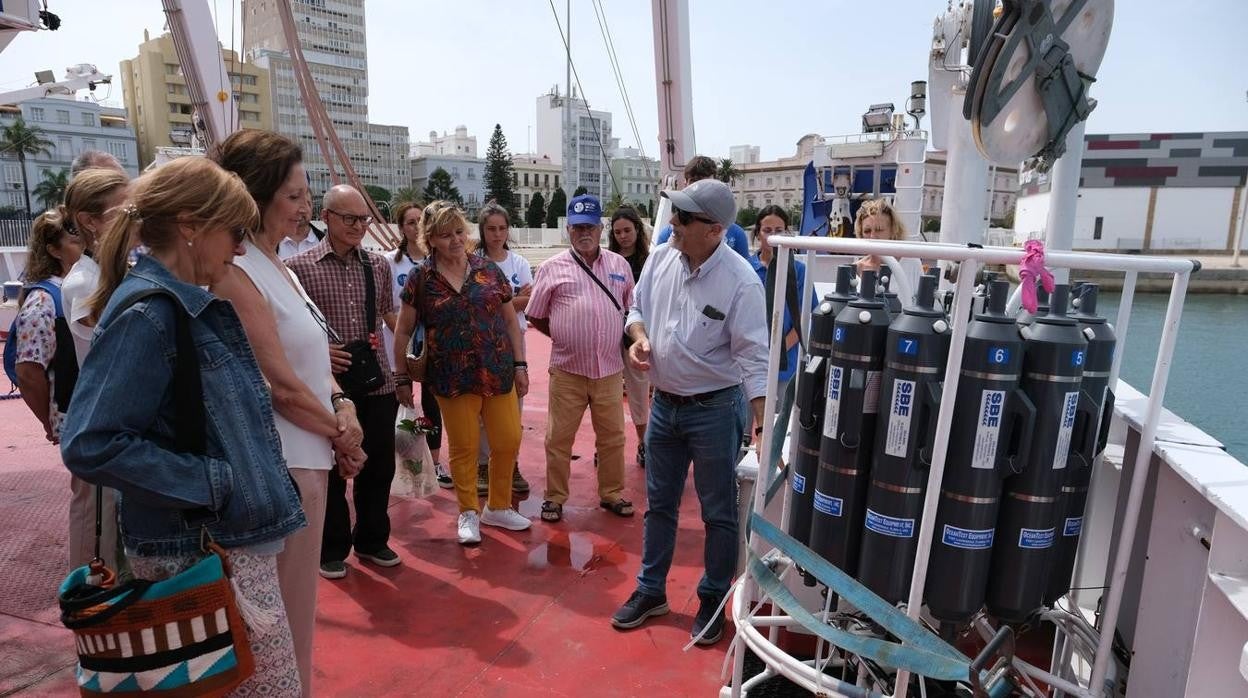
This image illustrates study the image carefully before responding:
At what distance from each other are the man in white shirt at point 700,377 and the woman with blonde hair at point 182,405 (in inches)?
57.4

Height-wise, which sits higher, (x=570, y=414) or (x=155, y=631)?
(x=155, y=631)

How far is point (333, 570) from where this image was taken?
126 inches

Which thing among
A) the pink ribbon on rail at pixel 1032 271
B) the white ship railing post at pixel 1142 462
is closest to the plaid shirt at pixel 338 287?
the pink ribbon on rail at pixel 1032 271

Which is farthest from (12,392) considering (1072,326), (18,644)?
(1072,326)

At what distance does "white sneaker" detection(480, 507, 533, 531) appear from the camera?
3.71 meters

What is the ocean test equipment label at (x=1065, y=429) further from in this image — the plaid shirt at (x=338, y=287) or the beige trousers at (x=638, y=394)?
the beige trousers at (x=638, y=394)

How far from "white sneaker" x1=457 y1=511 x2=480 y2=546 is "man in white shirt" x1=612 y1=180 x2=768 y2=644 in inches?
40.5

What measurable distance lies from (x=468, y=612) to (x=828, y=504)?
5.89ft

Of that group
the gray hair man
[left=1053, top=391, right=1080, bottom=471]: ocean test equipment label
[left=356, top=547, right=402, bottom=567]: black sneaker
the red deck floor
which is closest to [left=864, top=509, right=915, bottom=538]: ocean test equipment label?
[left=1053, top=391, right=1080, bottom=471]: ocean test equipment label

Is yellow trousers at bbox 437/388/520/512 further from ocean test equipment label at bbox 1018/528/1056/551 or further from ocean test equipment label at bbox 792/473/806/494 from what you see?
ocean test equipment label at bbox 1018/528/1056/551

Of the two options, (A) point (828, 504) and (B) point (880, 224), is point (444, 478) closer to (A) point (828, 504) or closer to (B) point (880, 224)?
(B) point (880, 224)

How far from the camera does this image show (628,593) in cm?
308

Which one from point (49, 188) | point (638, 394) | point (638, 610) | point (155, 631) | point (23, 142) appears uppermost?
point (23, 142)

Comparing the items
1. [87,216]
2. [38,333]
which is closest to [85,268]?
[87,216]
